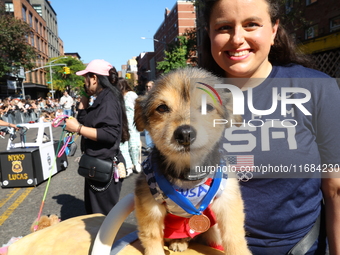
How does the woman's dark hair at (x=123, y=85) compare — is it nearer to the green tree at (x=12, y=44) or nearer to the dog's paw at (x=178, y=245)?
the dog's paw at (x=178, y=245)

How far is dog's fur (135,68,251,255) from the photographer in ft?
4.97

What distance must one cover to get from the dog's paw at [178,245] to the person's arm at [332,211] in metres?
0.85

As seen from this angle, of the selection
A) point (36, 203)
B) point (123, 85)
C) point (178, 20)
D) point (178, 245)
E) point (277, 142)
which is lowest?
point (36, 203)

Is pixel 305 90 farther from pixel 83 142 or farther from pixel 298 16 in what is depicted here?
pixel 298 16

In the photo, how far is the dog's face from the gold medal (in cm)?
29

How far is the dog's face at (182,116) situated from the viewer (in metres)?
1.55

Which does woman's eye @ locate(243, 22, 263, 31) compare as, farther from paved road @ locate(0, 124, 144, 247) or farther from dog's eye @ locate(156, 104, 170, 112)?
paved road @ locate(0, 124, 144, 247)

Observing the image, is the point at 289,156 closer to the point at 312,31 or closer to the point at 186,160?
the point at 186,160

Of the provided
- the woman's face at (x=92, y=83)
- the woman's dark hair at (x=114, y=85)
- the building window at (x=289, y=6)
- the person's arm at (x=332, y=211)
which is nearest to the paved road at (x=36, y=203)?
the woman's dark hair at (x=114, y=85)

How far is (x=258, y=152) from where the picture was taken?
1511 millimetres

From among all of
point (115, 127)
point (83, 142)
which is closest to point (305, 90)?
point (115, 127)

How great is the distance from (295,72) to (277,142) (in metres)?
0.45

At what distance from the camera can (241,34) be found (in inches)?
59.6

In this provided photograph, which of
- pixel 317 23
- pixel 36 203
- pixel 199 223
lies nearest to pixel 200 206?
pixel 199 223
